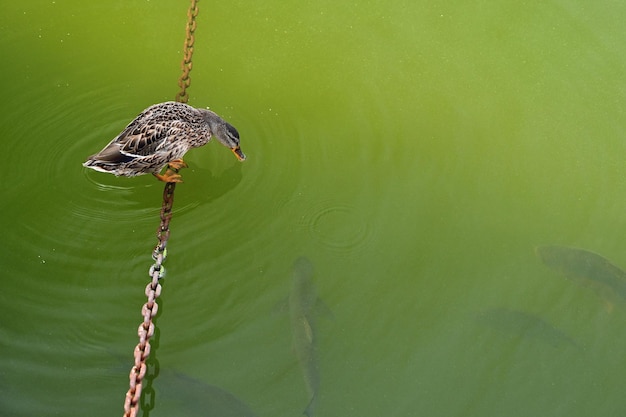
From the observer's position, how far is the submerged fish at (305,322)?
3.23 meters

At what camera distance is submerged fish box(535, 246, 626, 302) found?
3.62 m

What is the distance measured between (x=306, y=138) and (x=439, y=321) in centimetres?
117

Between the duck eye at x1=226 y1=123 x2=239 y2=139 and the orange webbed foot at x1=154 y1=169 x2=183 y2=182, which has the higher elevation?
the duck eye at x1=226 y1=123 x2=239 y2=139

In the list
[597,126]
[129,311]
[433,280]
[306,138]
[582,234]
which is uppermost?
[597,126]

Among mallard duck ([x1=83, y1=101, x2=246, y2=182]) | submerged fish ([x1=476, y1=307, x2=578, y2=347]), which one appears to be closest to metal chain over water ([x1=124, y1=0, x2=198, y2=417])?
mallard duck ([x1=83, y1=101, x2=246, y2=182])

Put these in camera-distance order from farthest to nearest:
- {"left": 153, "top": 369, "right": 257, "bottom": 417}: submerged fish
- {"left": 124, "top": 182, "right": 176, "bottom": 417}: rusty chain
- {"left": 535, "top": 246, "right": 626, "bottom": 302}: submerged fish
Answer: {"left": 535, "top": 246, "right": 626, "bottom": 302}: submerged fish, {"left": 153, "top": 369, "right": 257, "bottom": 417}: submerged fish, {"left": 124, "top": 182, "right": 176, "bottom": 417}: rusty chain

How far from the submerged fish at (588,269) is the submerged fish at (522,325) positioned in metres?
0.29

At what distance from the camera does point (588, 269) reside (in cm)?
366

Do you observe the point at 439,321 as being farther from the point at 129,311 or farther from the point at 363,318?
the point at 129,311

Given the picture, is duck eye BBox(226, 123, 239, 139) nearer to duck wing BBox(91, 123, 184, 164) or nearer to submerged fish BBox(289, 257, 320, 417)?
duck wing BBox(91, 123, 184, 164)

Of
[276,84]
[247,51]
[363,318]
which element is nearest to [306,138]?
[276,84]

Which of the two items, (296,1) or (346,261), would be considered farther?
(296,1)

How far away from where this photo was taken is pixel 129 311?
3.41 m

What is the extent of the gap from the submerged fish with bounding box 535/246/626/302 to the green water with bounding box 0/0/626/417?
0.18ft
